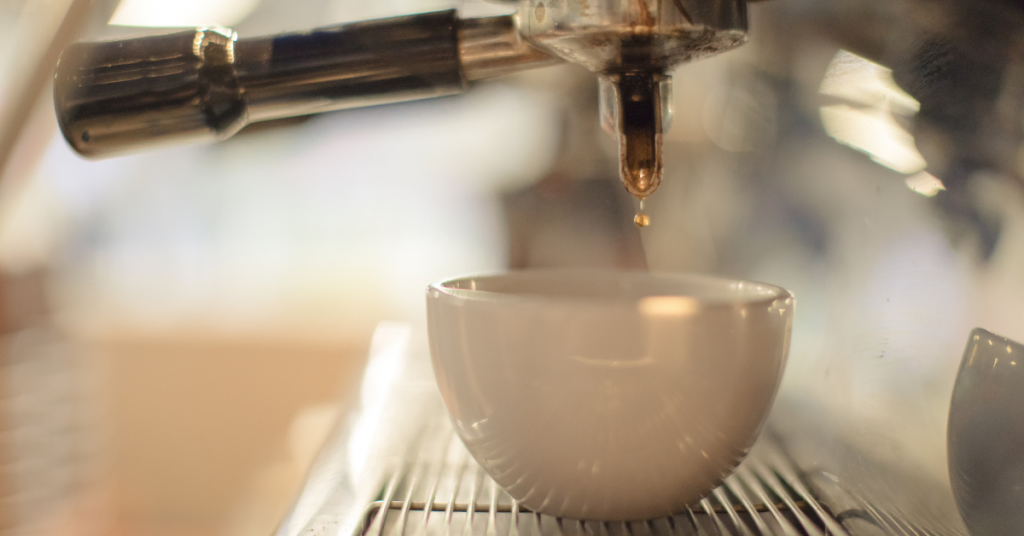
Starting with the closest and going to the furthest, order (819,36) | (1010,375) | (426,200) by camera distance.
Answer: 1. (1010,375)
2. (819,36)
3. (426,200)

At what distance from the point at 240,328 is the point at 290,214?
0.17 metres

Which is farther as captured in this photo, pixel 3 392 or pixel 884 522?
pixel 3 392

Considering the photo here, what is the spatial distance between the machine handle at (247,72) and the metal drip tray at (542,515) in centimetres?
15

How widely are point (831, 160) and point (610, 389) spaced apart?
209 millimetres

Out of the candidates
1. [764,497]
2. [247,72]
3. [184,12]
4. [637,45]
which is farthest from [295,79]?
[184,12]

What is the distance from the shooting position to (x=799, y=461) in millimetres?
299

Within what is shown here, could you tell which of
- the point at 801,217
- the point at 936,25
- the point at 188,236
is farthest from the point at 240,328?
the point at 936,25

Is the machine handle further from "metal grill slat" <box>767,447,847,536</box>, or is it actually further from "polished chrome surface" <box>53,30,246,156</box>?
"metal grill slat" <box>767,447,847,536</box>

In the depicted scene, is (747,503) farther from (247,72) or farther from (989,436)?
(247,72)

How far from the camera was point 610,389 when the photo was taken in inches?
8.4

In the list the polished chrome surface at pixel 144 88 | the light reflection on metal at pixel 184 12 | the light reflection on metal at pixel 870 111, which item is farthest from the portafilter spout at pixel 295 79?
the light reflection on metal at pixel 184 12

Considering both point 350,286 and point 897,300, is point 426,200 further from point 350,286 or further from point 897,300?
point 897,300

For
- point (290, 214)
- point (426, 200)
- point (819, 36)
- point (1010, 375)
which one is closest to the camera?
point (1010, 375)

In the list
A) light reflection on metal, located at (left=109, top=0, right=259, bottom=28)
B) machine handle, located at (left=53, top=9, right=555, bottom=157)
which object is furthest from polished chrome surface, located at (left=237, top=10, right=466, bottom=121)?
light reflection on metal, located at (left=109, top=0, right=259, bottom=28)
